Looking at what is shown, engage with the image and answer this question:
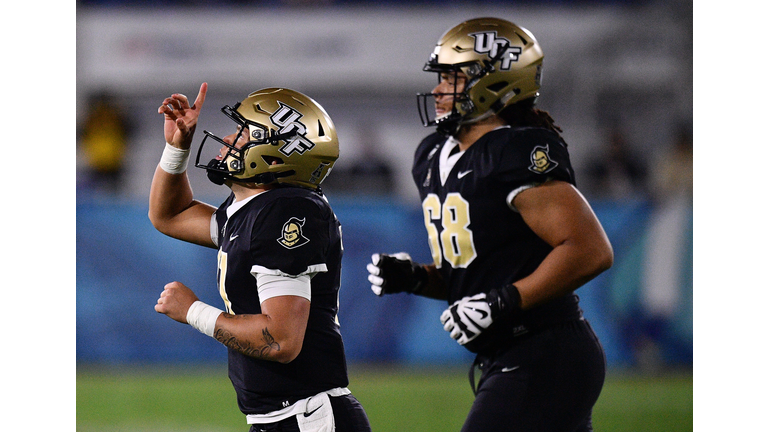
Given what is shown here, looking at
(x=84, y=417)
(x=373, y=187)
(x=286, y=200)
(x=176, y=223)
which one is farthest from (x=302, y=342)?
(x=373, y=187)

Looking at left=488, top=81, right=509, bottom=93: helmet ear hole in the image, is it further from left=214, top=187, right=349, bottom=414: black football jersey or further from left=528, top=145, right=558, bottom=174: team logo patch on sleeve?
left=214, top=187, right=349, bottom=414: black football jersey

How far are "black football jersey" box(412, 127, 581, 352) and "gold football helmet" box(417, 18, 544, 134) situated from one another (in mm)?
118

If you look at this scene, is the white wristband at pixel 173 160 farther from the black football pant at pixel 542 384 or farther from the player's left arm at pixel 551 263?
the black football pant at pixel 542 384

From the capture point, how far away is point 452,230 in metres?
2.38

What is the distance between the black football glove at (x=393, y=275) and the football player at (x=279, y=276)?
52cm

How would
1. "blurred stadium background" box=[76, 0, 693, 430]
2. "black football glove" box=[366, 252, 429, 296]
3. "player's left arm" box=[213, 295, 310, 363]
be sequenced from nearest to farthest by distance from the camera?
"player's left arm" box=[213, 295, 310, 363] < "black football glove" box=[366, 252, 429, 296] < "blurred stadium background" box=[76, 0, 693, 430]

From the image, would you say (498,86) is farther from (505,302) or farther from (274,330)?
(274,330)

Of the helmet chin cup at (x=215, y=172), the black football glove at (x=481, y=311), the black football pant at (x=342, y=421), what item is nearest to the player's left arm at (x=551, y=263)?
the black football glove at (x=481, y=311)

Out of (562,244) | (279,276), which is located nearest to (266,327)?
(279,276)

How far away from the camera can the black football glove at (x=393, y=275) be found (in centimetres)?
256

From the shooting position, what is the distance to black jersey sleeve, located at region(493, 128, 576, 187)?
7.19 feet

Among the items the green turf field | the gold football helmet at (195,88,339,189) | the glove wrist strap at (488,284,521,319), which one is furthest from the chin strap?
the green turf field

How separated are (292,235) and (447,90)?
35.1 inches

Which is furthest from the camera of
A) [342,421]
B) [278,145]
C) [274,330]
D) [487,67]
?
[487,67]
